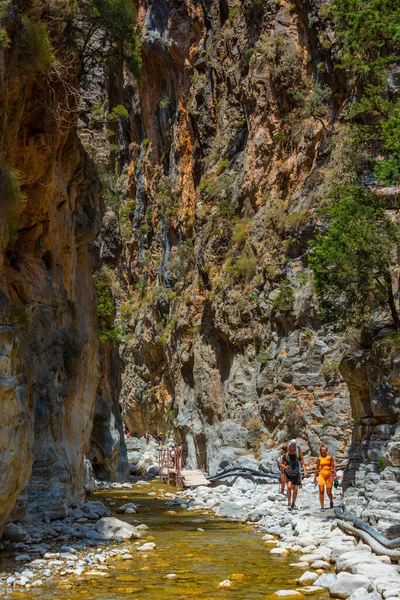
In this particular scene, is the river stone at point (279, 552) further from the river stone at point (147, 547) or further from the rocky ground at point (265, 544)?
the river stone at point (147, 547)

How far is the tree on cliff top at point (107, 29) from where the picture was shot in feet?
53.7

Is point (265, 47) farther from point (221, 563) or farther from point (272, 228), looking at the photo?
point (221, 563)

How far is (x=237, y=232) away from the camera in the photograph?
3166cm

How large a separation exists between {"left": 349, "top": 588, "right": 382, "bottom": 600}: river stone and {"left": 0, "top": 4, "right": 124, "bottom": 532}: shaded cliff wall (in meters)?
5.17

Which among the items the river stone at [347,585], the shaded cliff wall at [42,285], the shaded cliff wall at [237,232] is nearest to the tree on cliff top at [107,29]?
the shaded cliff wall at [42,285]

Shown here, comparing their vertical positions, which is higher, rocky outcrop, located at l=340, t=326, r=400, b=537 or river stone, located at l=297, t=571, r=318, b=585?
rocky outcrop, located at l=340, t=326, r=400, b=537

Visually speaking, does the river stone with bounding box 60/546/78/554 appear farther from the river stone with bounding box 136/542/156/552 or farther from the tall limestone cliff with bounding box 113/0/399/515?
the tall limestone cliff with bounding box 113/0/399/515

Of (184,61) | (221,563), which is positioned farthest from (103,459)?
(184,61)

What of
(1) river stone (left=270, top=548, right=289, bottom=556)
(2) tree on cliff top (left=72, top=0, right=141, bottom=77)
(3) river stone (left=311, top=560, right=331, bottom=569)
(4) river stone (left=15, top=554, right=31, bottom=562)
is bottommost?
(1) river stone (left=270, top=548, right=289, bottom=556)

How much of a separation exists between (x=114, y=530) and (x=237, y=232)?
2049 cm

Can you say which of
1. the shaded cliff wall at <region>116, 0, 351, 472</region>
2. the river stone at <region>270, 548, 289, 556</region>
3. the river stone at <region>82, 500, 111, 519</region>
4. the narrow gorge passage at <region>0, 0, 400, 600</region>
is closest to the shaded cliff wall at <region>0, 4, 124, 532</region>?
the narrow gorge passage at <region>0, 0, 400, 600</region>

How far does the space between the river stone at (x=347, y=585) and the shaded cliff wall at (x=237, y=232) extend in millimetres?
14360

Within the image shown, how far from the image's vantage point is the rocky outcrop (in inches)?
483

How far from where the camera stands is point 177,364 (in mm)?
38344
